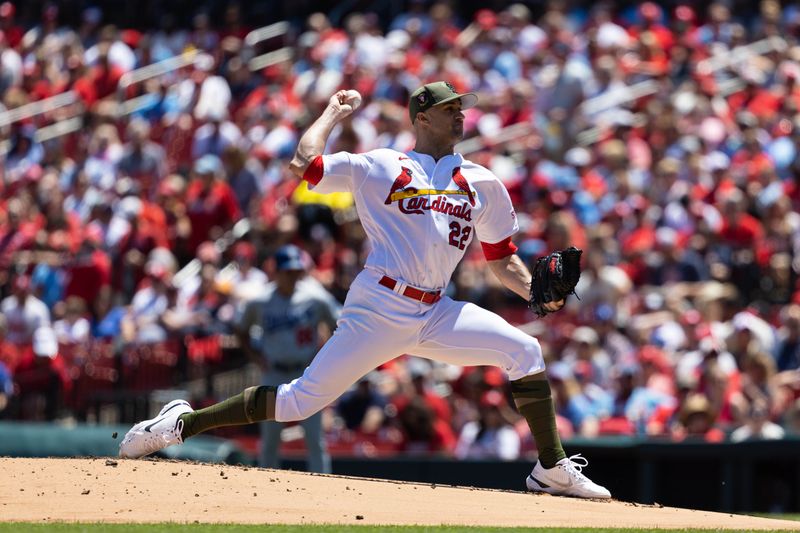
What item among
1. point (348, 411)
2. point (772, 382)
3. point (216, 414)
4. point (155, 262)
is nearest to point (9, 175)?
point (155, 262)

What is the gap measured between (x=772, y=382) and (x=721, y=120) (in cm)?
463

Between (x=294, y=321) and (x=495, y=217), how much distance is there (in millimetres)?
3356

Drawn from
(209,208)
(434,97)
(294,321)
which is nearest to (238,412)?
(434,97)

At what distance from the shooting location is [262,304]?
10312 mm

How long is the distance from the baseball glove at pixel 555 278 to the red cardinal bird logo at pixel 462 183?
1.45 feet

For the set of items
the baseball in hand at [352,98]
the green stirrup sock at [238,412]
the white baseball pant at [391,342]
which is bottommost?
the green stirrup sock at [238,412]

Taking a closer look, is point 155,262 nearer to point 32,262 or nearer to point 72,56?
point 32,262

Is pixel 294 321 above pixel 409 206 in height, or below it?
below

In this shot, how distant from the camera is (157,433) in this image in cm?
711

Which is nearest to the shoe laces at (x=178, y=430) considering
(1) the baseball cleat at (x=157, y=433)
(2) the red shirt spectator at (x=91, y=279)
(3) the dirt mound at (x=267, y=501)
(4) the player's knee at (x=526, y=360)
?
(1) the baseball cleat at (x=157, y=433)

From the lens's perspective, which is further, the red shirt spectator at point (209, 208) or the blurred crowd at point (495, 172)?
the red shirt spectator at point (209, 208)

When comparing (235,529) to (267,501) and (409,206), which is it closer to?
(267,501)

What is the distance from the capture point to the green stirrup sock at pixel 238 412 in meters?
6.87

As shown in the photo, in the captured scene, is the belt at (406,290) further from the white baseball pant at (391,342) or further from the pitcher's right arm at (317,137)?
the pitcher's right arm at (317,137)
